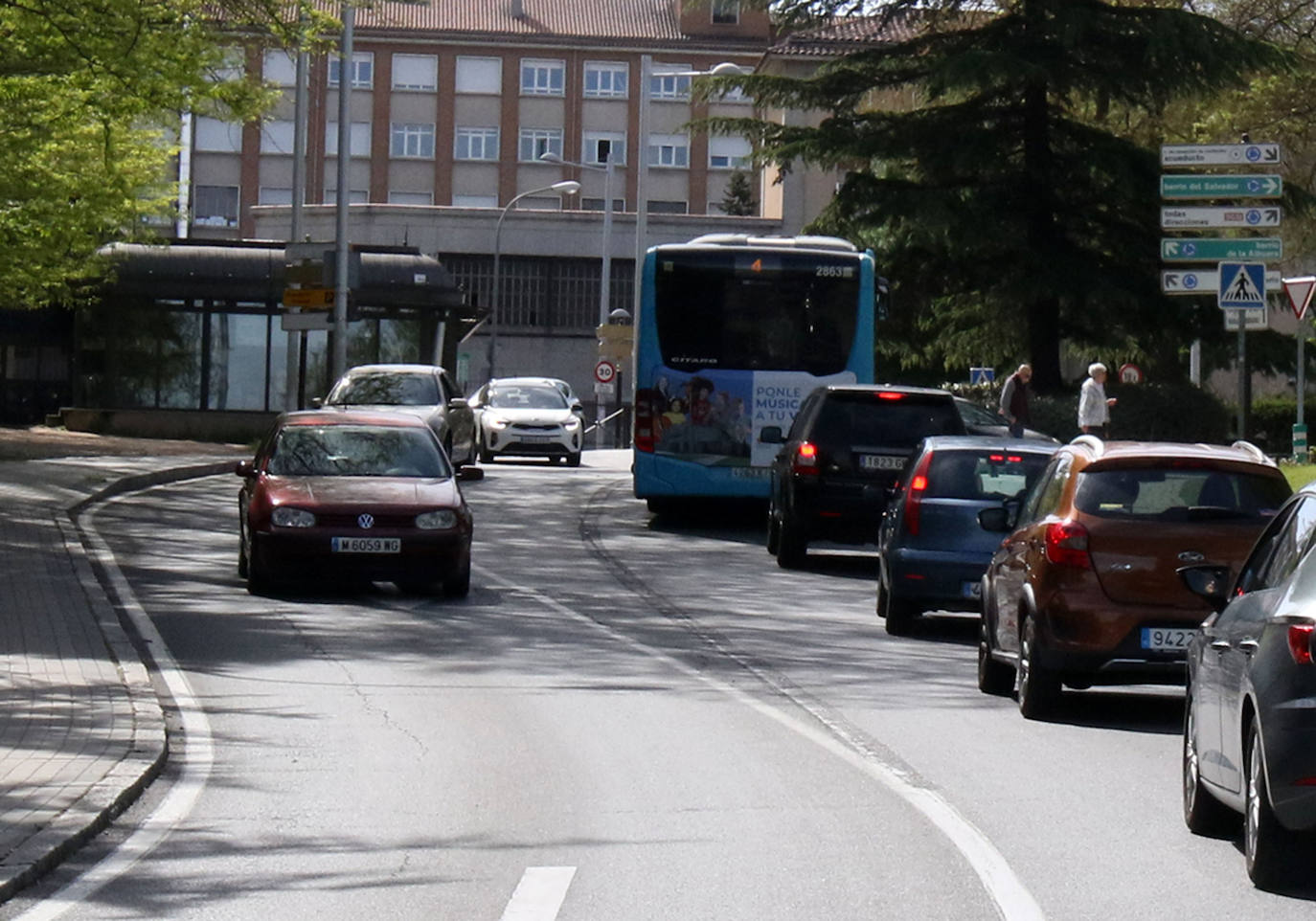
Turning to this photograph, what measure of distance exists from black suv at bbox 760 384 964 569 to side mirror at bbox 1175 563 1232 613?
43.7ft

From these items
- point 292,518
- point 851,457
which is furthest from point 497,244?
point 292,518

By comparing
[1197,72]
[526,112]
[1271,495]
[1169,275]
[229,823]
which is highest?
[526,112]

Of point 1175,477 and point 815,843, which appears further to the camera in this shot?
point 1175,477

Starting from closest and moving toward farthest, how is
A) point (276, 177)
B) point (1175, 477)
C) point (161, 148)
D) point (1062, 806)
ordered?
point (1062, 806) < point (1175, 477) < point (161, 148) < point (276, 177)

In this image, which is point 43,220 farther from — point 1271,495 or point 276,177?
point 276,177

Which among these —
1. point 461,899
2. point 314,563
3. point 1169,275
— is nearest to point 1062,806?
point 461,899

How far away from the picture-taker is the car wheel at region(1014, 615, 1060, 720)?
41.0 ft

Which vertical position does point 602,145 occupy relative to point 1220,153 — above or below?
above

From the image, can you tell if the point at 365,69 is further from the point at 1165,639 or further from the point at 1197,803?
the point at 1197,803

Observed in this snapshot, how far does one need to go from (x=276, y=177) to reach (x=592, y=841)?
280 ft

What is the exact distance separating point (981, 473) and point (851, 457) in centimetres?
520

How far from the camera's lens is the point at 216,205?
92250 mm

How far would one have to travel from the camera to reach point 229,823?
9148 millimetres

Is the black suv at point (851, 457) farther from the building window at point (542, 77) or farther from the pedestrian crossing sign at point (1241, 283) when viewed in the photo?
the building window at point (542, 77)
